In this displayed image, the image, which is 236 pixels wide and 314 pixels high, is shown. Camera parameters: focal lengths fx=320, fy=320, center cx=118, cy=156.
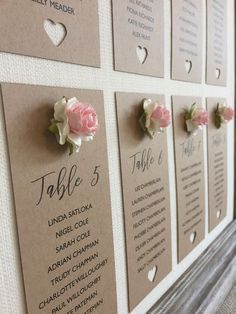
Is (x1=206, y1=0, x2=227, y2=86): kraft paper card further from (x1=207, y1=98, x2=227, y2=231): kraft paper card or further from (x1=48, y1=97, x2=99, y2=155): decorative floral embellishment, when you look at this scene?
(x1=48, y1=97, x2=99, y2=155): decorative floral embellishment

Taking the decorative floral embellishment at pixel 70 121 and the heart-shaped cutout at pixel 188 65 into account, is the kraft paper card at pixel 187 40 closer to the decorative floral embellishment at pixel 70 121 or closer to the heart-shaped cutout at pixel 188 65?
the heart-shaped cutout at pixel 188 65

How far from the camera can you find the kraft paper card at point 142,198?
0.47 meters

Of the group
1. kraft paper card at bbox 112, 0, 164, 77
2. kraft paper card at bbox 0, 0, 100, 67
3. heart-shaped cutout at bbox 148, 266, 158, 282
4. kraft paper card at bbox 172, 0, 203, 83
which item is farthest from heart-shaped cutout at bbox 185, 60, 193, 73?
heart-shaped cutout at bbox 148, 266, 158, 282

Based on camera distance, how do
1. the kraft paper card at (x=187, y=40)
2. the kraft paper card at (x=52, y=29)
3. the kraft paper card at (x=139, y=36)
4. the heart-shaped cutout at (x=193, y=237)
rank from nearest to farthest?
the kraft paper card at (x=52, y=29)
the kraft paper card at (x=139, y=36)
the kraft paper card at (x=187, y=40)
the heart-shaped cutout at (x=193, y=237)

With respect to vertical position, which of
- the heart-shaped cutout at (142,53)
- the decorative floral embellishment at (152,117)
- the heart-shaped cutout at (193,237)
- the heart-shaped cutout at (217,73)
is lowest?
the heart-shaped cutout at (193,237)

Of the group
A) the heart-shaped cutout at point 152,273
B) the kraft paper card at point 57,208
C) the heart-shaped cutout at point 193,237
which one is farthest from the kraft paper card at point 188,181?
the kraft paper card at point 57,208

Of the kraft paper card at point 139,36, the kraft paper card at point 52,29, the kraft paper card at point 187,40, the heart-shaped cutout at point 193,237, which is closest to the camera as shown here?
the kraft paper card at point 52,29

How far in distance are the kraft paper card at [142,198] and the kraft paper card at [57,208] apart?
48mm

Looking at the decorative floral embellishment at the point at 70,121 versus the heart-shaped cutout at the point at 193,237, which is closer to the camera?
the decorative floral embellishment at the point at 70,121

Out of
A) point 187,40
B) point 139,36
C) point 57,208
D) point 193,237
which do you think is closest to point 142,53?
point 139,36

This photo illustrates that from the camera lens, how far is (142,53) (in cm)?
50

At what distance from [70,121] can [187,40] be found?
0.40 m

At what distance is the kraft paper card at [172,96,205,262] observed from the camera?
2.03 ft

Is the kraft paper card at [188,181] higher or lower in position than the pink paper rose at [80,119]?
lower
